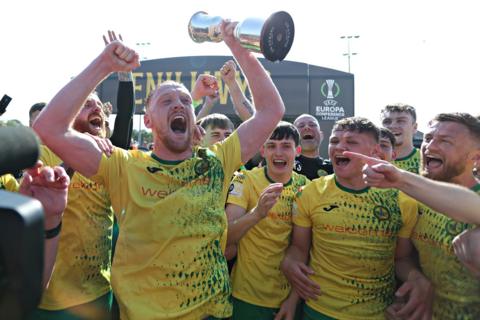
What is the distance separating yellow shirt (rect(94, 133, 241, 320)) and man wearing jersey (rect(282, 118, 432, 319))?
815 mm

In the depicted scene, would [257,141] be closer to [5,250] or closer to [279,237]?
[279,237]

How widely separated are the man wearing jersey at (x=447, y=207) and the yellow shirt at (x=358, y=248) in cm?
18

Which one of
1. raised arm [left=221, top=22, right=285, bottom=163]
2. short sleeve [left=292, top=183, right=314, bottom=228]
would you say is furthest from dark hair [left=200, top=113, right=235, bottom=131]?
raised arm [left=221, top=22, right=285, bottom=163]

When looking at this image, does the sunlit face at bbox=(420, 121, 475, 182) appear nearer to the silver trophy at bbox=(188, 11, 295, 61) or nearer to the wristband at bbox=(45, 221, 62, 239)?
the silver trophy at bbox=(188, 11, 295, 61)

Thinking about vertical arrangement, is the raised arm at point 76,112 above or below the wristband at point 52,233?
above

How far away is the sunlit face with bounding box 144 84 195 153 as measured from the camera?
8.07ft

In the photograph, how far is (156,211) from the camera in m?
2.24

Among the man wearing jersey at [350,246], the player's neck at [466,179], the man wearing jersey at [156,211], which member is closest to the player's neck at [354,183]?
the man wearing jersey at [350,246]

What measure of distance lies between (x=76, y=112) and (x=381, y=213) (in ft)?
6.56

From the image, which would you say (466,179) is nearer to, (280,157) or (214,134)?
(280,157)

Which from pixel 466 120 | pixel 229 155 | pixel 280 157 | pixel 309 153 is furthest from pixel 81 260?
pixel 309 153

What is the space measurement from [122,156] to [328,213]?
4.66ft

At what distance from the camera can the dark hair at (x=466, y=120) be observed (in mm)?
2604

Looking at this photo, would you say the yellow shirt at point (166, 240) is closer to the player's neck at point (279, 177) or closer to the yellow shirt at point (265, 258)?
the yellow shirt at point (265, 258)
